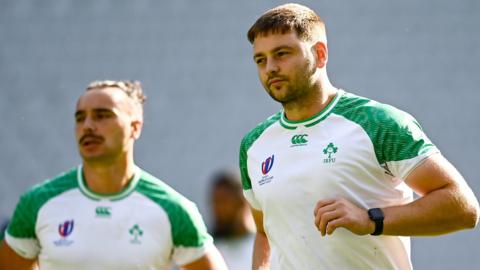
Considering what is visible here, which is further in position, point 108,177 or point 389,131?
point 108,177

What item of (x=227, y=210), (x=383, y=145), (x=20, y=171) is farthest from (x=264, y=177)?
(x=20, y=171)

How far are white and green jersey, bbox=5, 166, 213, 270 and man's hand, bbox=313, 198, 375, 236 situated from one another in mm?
1299

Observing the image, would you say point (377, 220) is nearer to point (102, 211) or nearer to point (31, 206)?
point (102, 211)

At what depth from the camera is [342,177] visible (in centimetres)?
475

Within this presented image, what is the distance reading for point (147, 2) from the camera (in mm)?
11836

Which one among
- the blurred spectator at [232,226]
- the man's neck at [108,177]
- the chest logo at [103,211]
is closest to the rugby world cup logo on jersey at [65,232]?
the chest logo at [103,211]

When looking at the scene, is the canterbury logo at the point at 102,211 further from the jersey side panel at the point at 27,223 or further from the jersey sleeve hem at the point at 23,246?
the jersey sleeve hem at the point at 23,246

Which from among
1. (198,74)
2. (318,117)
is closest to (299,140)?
(318,117)

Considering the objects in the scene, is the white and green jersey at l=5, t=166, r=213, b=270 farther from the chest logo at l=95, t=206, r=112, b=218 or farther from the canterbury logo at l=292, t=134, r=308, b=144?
the canterbury logo at l=292, t=134, r=308, b=144

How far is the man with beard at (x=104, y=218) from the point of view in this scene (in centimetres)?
550

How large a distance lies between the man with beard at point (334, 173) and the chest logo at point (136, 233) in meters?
0.76

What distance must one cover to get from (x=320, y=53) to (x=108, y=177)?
1.48 metres

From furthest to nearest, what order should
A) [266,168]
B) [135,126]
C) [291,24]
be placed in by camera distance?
1. [135,126]
2. [266,168]
3. [291,24]

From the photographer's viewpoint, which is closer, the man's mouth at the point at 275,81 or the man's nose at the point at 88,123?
the man's mouth at the point at 275,81
